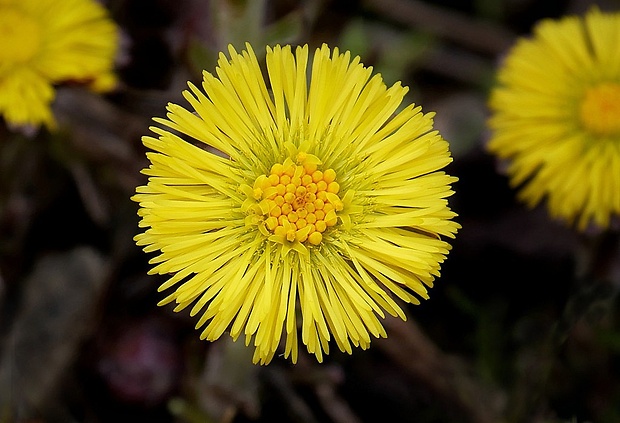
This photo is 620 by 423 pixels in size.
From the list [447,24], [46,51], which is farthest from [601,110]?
[46,51]

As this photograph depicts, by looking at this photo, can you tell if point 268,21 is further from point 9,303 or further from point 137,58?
point 9,303

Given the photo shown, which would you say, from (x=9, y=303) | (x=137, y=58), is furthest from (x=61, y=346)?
(x=137, y=58)

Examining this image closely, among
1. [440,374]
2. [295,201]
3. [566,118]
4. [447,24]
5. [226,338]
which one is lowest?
[226,338]

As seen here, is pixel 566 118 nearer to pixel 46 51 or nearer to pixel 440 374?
pixel 440 374

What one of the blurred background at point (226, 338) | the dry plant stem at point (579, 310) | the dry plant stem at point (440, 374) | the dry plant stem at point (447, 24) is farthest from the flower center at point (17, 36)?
the dry plant stem at point (579, 310)

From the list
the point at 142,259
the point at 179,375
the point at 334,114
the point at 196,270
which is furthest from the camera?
the point at 142,259

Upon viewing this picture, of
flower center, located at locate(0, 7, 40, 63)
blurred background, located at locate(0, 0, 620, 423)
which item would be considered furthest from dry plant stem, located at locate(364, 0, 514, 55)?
flower center, located at locate(0, 7, 40, 63)
